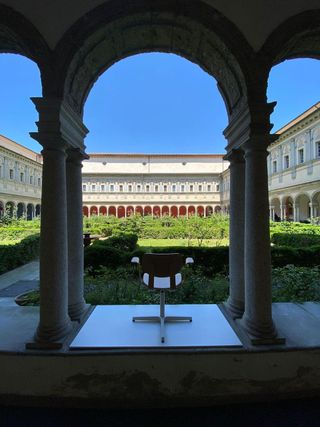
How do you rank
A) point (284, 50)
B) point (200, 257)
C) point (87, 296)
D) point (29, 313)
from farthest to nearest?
point (200, 257) → point (87, 296) → point (29, 313) → point (284, 50)

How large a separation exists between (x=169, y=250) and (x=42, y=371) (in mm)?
5773

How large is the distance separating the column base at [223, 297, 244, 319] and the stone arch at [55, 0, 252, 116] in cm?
226

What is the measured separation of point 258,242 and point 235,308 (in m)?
1.02

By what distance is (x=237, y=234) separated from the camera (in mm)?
3301

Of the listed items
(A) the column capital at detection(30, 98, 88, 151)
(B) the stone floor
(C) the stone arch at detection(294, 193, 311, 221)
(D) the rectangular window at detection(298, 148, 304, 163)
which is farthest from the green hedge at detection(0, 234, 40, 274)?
(C) the stone arch at detection(294, 193, 311, 221)

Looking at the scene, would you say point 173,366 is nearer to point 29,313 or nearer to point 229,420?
point 229,420

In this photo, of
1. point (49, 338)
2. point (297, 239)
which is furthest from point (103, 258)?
point (297, 239)

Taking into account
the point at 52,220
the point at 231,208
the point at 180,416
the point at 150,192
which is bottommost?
the point at 180,416

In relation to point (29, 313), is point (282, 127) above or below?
above

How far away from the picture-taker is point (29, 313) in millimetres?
3371

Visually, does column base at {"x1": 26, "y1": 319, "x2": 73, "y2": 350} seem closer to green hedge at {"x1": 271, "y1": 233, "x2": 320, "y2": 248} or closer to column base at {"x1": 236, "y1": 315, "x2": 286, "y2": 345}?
column base at {"x1": 236, "y1": 315, "x2": 286, "y2": 345}

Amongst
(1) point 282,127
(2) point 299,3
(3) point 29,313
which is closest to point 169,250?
(3) point 29,313

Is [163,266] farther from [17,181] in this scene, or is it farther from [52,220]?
[17,181]

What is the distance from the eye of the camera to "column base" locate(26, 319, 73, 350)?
8.15 ft
